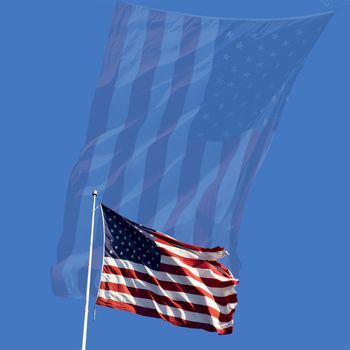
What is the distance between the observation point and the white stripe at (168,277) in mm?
31839

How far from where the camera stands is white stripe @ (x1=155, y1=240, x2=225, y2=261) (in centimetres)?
3209

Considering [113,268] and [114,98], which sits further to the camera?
[114,98]

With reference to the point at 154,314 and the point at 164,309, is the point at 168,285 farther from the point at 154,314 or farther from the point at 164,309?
the point at 154,314

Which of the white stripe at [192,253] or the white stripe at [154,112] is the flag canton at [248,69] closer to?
the white stripe at [154,112]

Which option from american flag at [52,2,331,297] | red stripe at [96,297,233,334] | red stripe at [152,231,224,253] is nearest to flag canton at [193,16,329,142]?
american flag at [52,2,331,297]

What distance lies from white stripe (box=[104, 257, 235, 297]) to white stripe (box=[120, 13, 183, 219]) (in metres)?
2.63

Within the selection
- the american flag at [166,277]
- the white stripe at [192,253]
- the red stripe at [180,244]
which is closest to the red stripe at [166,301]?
the american flag at [166,277]

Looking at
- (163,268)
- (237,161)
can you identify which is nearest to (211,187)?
(237,161)

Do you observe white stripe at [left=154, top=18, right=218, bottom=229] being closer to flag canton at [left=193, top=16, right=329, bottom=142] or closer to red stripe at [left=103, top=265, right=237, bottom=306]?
flag canton at [left=193, top=16, right=329, bottom=142]

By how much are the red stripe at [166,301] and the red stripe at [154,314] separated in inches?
10.2

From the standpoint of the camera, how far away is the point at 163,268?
32.1 meters

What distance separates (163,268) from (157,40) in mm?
7010

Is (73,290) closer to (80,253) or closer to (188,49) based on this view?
(80,253)

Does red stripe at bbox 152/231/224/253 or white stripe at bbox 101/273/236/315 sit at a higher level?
red stripe at bbox 152/231/224/253
